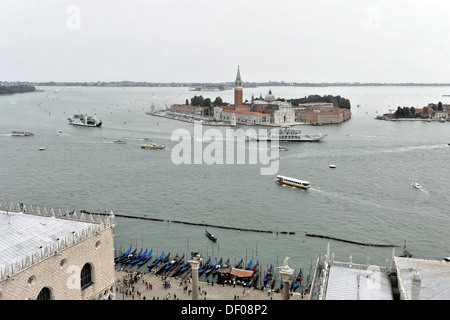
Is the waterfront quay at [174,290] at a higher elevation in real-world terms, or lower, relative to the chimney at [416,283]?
lower

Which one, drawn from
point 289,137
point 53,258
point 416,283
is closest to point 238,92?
point 289,137

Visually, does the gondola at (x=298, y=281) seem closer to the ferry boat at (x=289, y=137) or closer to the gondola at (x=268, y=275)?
the gondola at (x=268, y=275)

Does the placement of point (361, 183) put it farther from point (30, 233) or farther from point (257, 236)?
point (30, 233)

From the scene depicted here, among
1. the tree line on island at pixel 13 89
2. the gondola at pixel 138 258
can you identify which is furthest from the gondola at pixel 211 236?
the tree line on island at pixel 13 89

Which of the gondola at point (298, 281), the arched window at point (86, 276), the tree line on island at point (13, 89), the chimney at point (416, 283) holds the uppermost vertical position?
the tree line on island at point (13, 89)

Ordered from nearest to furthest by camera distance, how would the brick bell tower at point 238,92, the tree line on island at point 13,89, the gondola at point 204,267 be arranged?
the gondola at point 204,267
the brick bell tower at point 238,92
the tree line on island at point 13,89

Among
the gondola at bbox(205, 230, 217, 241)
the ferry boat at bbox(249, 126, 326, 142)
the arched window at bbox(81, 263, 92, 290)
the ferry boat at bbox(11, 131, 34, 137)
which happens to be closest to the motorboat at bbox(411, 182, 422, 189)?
the gondola at bbox(205, 230, 217, 241)

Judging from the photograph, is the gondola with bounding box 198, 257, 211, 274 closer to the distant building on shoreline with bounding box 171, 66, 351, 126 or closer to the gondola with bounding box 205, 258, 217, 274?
the gondola with bounding box 205, 258, 217, 274
